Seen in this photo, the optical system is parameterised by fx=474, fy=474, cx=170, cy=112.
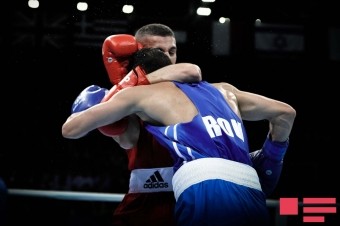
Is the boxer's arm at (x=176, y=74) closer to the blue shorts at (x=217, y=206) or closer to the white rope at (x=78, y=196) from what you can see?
the blue shorts at (x=217, y=206)

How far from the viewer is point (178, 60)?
714 cm

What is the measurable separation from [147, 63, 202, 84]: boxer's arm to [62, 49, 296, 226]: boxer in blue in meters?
0.03

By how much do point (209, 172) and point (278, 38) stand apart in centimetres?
574

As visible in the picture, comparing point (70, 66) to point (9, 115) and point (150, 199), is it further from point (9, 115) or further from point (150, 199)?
point (150, 199)

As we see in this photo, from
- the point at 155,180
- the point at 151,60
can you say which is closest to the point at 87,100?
the point at 151,60

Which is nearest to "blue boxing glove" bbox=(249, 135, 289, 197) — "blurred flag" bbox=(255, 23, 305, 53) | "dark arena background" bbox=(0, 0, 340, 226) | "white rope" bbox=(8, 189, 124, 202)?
"white rope" bbox=(8, 189, 124, 202)

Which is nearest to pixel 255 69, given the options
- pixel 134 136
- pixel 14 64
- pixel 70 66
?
→ pixel 70 66

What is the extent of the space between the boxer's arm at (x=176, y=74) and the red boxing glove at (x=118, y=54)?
31 centimetres

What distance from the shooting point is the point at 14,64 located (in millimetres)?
7738

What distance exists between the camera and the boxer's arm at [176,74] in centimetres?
183

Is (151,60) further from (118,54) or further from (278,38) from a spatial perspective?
(278,38)

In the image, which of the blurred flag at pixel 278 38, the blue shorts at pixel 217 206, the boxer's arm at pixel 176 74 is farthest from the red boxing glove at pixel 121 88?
the blurred flag at pixel 278 38

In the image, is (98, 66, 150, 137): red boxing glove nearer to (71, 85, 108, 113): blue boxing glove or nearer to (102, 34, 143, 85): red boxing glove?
(71, 85, 108, 113): blue boxing glove

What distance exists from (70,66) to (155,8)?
1.74 meters
